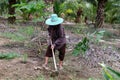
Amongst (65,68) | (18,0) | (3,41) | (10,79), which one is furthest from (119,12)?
(10,79)

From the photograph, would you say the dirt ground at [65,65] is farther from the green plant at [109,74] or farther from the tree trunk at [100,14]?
the tree trunk at [100,14]

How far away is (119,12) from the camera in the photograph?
68.8 ft

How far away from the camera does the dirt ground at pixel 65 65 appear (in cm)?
552

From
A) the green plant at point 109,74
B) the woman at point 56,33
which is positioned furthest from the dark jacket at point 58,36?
the green plant at point 109,74

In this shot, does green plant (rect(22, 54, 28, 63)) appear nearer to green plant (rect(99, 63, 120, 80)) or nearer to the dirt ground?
the dirt ground

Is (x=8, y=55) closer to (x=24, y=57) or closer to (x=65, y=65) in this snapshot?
(x=24, y=57)

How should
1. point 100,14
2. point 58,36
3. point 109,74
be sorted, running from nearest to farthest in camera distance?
point 109,74 → point 58,36 → point 100,14

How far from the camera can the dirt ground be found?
18.1 feet

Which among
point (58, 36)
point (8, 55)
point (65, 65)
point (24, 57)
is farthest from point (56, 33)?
point (8, 55)

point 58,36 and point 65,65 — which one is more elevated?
point 58,36

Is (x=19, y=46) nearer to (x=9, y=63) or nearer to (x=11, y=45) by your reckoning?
(x=11, y=45)

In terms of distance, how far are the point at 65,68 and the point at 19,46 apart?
2.24 m

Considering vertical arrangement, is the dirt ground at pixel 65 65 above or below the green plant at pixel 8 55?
below

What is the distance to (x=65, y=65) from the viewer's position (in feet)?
21.5
